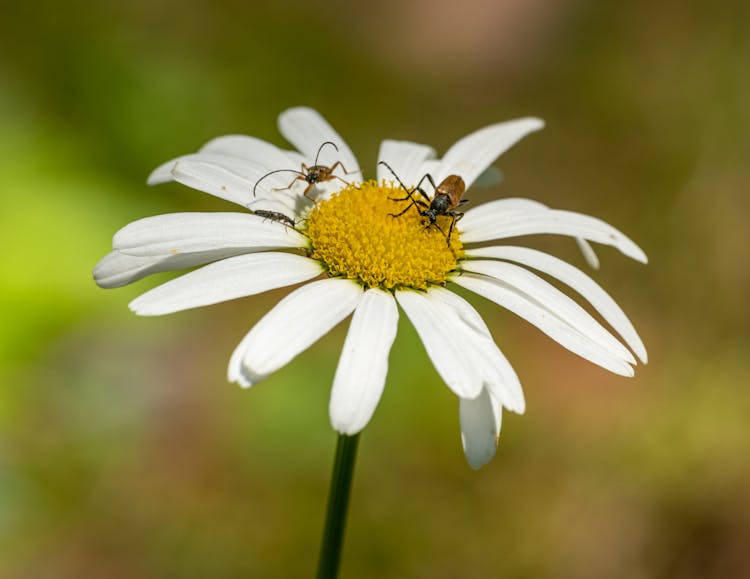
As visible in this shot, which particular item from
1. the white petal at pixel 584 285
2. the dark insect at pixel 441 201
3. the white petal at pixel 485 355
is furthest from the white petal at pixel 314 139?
the white petal at pixel 485 355

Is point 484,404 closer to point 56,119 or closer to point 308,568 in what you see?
point 308,568

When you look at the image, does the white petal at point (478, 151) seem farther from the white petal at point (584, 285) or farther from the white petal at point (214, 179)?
the white petal at point (214, 179)

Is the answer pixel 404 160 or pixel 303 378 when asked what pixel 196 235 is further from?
pixel 303 378

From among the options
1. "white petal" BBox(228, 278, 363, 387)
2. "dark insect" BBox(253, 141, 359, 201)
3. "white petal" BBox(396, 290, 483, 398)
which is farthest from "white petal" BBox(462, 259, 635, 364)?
"dark insect" BBox(253, 141, 359, 201)

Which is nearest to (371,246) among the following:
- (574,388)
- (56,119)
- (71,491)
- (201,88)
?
(71,491)

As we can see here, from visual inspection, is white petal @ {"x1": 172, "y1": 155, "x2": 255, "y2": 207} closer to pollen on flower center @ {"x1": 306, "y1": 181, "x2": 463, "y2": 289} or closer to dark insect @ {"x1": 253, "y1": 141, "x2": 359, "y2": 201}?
dark insect @ {"x1": 253, "y1": 141, "x2": 359, "y2": 201}
